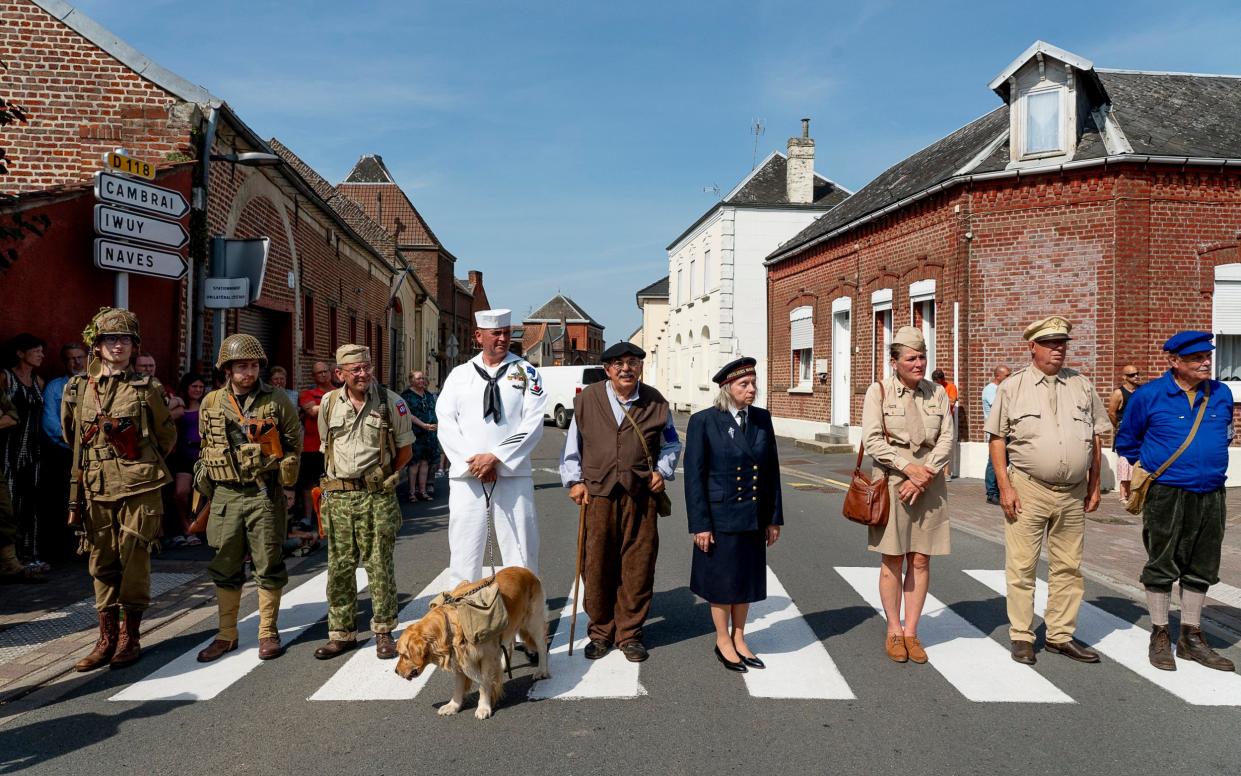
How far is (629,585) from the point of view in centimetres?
541

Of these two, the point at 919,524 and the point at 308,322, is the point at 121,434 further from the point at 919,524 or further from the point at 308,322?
the point at 308,322

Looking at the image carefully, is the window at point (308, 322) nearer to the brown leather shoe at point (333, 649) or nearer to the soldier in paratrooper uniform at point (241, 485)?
the soldier in paratrooper uniform at point (241, 485)

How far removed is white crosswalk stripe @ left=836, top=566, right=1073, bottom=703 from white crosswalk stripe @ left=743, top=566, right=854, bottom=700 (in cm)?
63

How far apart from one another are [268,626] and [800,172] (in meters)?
31.6

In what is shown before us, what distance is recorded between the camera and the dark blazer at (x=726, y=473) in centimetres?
514

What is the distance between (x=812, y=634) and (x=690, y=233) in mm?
35286

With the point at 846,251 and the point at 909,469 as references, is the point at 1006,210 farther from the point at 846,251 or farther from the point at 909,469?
the point at 909,469

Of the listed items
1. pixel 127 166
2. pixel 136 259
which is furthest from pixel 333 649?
pixel 127 166

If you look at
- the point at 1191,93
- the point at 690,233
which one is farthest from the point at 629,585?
the point at 690,233

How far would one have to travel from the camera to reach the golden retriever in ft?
13.7

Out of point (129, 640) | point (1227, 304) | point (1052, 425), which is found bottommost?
point (129, 640)

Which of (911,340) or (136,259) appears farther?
(136,259)

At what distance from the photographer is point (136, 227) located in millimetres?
8891

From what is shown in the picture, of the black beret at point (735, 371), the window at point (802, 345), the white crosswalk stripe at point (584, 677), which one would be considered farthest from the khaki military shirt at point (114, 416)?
the window at point (802, 345)
